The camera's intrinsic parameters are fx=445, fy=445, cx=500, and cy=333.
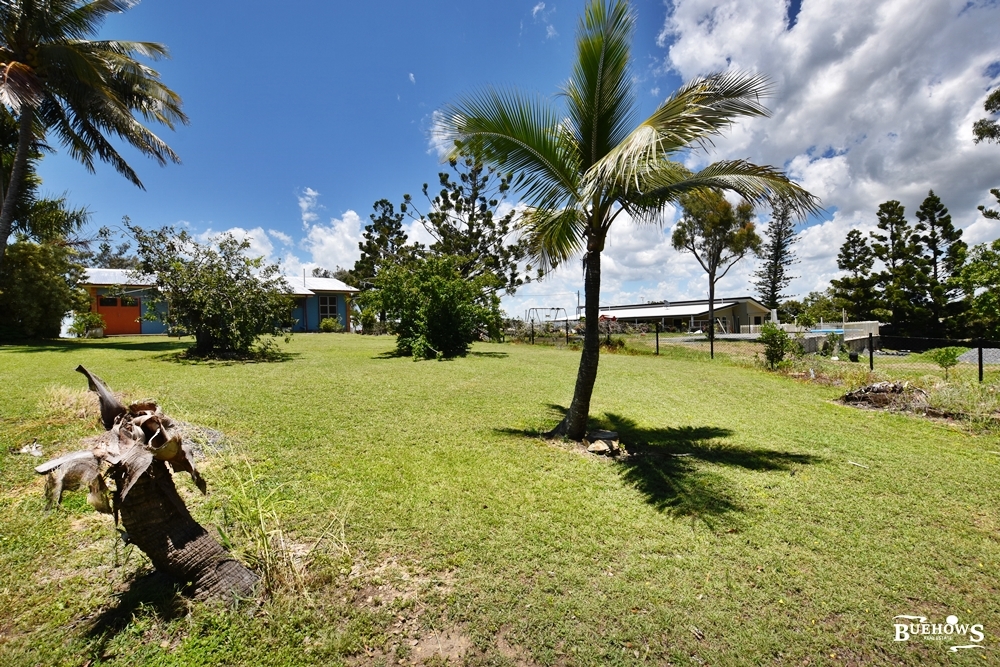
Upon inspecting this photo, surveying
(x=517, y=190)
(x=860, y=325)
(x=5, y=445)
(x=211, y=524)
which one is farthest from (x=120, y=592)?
(x=860, y=325)

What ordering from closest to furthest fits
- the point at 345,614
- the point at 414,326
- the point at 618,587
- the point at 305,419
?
the point at 345,614, the point at 618,587, the point at 305,419, the point at 414,326

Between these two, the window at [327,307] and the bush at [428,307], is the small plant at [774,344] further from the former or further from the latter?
the window at [327,307]

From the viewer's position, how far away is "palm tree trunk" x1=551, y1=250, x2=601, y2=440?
5.38 m

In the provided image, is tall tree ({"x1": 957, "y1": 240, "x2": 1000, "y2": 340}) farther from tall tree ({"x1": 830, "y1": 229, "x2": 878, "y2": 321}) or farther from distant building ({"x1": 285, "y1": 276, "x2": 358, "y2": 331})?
distant building ({"x1": 285, "y1": 276, "x2": 358, "y2": 331})

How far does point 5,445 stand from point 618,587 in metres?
5.66

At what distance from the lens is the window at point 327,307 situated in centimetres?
2925

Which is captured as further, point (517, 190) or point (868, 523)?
point (517, 190)

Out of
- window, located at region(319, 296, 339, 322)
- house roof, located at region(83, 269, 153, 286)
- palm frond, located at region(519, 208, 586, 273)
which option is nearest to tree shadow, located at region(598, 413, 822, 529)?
palm frond, located at region(519, 208, 586, 273)

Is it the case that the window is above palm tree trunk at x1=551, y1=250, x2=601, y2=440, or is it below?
above

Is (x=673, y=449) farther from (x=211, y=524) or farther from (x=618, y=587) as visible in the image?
(x=211, y=524)

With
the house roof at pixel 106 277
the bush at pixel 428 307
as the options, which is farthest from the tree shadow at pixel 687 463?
the house roof at pixel 106 277

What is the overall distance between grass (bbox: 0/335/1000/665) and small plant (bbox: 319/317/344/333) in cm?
2179

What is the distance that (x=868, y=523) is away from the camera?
11.8 ft

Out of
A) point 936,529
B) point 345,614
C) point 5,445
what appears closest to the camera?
point 345,614
